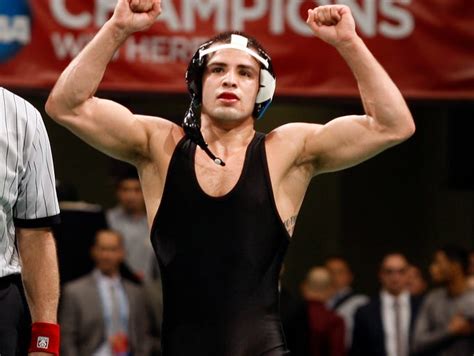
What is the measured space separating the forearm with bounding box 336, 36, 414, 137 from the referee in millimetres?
1212

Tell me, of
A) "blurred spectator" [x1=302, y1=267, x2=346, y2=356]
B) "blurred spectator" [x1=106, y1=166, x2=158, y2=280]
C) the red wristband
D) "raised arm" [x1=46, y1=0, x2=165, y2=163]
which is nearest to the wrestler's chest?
"raised arm" [x1=46, y1=0, x2=165, y2=163]

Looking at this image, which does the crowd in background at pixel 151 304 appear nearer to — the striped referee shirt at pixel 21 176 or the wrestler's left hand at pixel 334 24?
the striped referee shirt at pixel 21 176

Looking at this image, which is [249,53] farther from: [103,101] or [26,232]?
[26,232]

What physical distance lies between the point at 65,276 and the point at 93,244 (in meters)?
0.33

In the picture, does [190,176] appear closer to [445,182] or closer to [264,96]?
[264,96]

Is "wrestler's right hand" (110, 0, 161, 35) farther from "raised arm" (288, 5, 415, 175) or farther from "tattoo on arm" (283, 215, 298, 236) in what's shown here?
"tattoo on arm" (283, 215, 298, 236)

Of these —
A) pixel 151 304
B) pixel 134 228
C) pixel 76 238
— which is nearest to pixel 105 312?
pixel 151 304

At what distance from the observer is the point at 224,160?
18.1 feet

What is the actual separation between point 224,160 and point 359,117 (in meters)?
0.55

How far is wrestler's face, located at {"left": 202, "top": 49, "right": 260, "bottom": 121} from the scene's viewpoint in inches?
217

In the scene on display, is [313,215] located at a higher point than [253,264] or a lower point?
lower

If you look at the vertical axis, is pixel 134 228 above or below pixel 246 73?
below

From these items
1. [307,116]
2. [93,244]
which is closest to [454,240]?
[307,116]

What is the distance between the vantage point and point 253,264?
5363 mm
